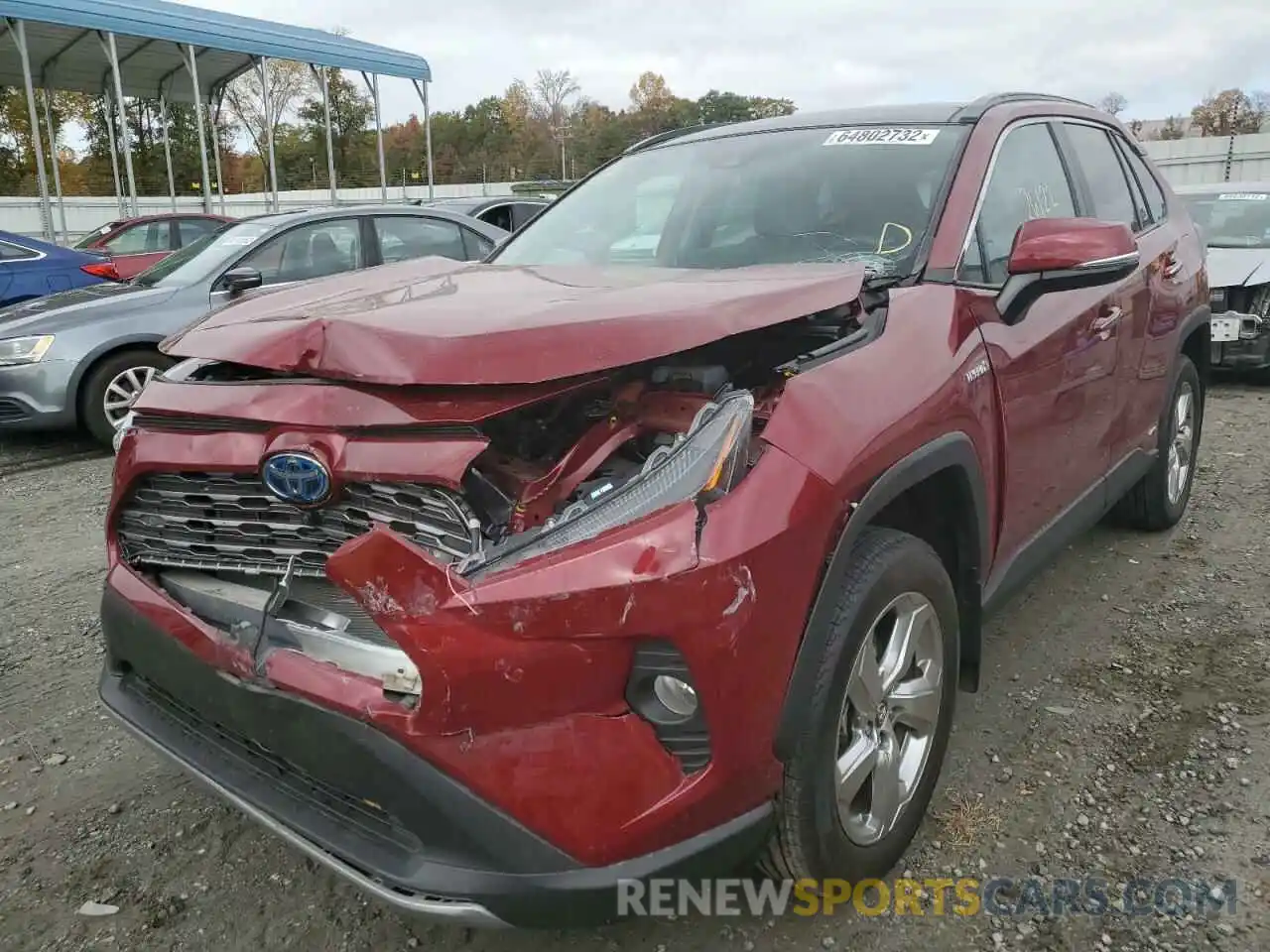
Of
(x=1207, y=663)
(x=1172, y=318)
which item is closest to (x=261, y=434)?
(x=1207, y=663)

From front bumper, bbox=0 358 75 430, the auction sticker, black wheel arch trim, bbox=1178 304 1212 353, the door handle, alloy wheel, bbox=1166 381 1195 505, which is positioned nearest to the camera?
the auction sticker

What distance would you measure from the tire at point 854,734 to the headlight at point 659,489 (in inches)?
16.9

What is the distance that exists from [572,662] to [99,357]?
6.00 m

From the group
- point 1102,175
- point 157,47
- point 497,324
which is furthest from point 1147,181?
point 157,47

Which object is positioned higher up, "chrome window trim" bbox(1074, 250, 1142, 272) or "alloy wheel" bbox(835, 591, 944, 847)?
"chrome window trim" bbox(1074, 250, 1142, 272)

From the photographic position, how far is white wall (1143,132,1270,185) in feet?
75.9

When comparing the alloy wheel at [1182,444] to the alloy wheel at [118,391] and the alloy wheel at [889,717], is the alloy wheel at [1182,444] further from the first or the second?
the alloy wheel at [118,391]

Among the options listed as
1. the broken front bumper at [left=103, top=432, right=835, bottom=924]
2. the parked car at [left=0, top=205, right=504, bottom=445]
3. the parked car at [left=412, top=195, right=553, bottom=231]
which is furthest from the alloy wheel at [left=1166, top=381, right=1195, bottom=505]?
the parked car at [left=412, top=195, right=553, bottom=231]

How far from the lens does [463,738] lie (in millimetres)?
1623

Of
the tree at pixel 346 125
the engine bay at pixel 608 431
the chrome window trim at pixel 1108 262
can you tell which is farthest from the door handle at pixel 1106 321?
the tree at pixel 346 125

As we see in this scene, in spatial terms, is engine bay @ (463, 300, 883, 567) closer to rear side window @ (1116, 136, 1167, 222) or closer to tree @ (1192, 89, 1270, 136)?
rear side window @ (1116, 136, 1167, 222)

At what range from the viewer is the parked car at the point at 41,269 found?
31.0ft

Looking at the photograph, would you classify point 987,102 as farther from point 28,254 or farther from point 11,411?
point 28,254

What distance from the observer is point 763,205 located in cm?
308
